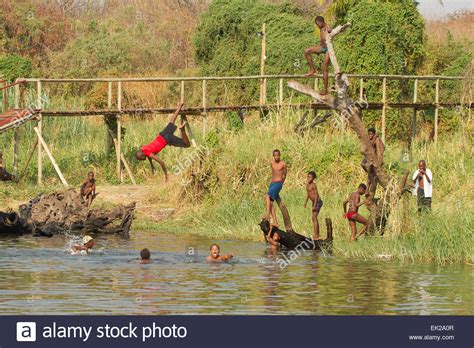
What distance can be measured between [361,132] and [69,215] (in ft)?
26.5

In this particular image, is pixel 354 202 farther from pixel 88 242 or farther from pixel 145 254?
pixel 88 242

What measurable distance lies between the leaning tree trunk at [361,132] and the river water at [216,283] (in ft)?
3.60

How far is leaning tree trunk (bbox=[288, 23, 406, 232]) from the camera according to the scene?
950 inches

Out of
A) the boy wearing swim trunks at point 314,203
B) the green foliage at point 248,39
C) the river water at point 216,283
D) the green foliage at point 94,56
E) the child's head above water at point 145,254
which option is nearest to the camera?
the river water at point 216,283

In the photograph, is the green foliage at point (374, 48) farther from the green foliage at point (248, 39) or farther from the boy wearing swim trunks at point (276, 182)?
the boy wearing swim trunks at point (276, 182)

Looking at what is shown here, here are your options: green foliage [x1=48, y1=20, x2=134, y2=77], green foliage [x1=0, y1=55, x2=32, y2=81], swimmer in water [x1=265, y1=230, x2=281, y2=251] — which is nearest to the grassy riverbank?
swimmer in water [x1=265, y1=230, x2=281, y2=251]

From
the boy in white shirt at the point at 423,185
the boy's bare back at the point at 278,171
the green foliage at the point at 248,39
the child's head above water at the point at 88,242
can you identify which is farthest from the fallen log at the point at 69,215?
the green foliage at the point at 248,39

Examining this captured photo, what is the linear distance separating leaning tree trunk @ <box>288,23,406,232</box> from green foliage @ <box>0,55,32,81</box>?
22597 millimetres

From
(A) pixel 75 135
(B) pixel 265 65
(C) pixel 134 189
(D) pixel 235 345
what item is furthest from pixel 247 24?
(D) pixel 235 345

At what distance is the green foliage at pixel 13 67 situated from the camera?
151 feet

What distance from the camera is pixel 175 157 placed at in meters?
36.7

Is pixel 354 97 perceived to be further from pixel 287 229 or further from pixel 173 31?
pixel 173 31

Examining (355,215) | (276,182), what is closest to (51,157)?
(276,182)

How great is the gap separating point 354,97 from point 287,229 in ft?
47.2
